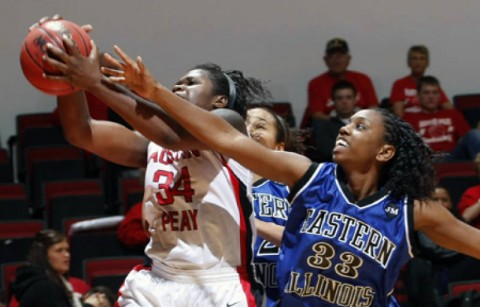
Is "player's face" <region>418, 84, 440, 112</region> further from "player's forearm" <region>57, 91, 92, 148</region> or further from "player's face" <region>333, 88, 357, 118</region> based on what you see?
"player's forearm" <region>57, 91, 92, 148</region>

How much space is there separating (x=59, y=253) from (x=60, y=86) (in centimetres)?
326

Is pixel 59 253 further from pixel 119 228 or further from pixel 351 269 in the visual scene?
pixel 351 269

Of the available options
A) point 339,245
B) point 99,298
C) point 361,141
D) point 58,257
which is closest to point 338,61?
point 58,257

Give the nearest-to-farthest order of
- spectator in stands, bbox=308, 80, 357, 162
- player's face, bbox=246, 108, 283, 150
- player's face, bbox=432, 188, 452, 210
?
player's face, bbox=246, 108, 283, 150 < player's face, bbox=432, 188, 452, 210 < spectator in stands, bbox=308, 80, 357, 162

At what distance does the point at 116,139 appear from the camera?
425 centimetres

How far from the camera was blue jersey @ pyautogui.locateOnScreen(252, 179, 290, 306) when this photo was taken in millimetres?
5012

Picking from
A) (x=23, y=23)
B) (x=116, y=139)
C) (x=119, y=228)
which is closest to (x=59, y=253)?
(x=119, y=228)

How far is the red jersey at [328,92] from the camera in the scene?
969cm

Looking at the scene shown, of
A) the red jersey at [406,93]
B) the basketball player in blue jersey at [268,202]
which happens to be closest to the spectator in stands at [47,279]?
the basketball player in blue jersey at [268,202]

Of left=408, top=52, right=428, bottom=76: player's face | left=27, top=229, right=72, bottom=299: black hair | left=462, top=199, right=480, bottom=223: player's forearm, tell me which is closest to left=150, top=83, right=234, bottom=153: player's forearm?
left=27, top=229, right=72, bottom=299: black hair

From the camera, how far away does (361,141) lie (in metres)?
4.36

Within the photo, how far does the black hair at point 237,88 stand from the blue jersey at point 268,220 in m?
0.48

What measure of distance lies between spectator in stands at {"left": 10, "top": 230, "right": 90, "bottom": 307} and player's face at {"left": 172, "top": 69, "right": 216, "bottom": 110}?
254 cm

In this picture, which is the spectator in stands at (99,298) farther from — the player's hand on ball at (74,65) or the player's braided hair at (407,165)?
the player's hand on ball at (74,65)
